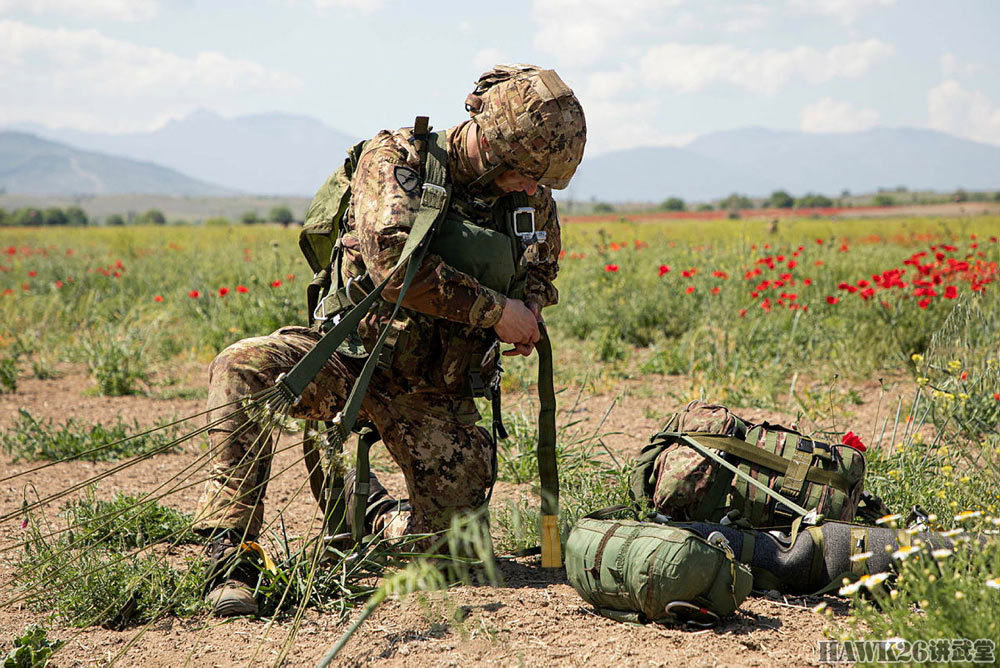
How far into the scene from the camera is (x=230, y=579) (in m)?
2.37

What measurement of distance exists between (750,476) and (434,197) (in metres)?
1.33

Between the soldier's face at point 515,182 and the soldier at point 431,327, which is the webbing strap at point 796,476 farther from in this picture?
the soldier's face at point 515,182

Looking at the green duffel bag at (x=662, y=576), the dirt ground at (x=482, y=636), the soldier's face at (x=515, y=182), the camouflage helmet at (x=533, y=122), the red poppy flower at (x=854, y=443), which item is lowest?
the dirt ground at (x=482, y=636)

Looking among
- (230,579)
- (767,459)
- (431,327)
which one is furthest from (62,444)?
(767,459)

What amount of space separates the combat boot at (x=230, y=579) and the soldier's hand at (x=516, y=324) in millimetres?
1036

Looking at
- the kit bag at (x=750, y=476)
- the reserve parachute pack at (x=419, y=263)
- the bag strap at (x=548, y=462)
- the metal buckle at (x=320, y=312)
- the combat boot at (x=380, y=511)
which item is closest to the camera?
the reserve parachute pack at (x=419, y=263)

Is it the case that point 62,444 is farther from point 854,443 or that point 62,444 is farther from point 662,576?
point 854,443

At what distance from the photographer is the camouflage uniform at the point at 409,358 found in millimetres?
2520

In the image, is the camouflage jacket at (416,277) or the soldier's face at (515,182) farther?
the soldier's face at (515,182)

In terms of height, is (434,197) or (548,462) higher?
(434,197)

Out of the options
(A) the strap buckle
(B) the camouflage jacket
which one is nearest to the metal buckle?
(B) the camouflage jacket

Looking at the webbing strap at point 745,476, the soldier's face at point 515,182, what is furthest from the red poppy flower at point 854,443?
the soldier's face at point 515,182

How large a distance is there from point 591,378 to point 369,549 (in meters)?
2.54

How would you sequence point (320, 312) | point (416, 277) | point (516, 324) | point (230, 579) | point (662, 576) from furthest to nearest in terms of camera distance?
point (320, 312), point (516, 324), point (416, 277), point (230, 579), point (662, 576)
